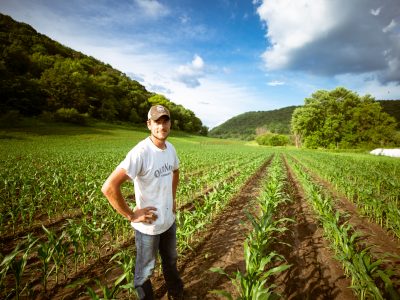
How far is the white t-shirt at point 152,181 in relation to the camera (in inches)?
89.6

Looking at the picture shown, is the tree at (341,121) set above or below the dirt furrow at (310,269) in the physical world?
above

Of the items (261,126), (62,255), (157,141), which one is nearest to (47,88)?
(62,255)

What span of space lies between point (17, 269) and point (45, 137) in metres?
36.0

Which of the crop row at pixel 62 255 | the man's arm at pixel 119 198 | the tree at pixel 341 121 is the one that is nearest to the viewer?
the man's arm at pixel 119 198

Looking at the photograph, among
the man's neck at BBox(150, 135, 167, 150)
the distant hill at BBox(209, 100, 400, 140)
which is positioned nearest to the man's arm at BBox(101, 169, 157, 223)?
the man's neck at BBox(150, 135, 167, 150)

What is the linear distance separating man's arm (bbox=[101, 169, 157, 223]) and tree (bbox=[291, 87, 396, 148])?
57958 millimetres

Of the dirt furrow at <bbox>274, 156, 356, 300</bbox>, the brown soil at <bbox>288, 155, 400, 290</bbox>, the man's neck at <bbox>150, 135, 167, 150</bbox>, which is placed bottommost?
the dirt furrow at <bbox>274, 156, 356, 300</bbox>

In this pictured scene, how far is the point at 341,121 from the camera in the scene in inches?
2077

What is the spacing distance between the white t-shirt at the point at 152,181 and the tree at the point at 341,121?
57.7 m

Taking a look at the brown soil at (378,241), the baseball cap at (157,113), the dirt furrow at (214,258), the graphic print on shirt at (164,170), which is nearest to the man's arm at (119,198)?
the graphic print on shirt at (164,170)

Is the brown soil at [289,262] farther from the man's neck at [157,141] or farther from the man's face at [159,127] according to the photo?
the man's face at [159,127]

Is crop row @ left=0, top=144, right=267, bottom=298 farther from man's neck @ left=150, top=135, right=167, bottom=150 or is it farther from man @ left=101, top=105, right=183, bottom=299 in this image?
man's neck @ left=150, top=135, right=167, bottom=150

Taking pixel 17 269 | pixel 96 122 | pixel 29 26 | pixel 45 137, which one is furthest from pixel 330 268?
pixel 29 26

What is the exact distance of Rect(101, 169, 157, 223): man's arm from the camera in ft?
7.09
